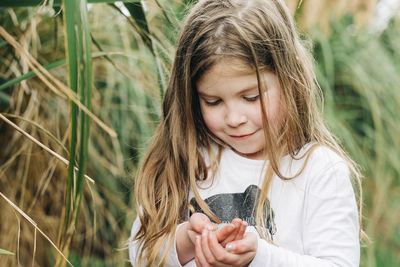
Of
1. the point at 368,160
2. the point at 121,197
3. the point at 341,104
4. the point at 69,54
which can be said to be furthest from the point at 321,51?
the point at 69,54

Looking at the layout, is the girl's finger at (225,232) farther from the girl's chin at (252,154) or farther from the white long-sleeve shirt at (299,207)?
the girl's chin at (252,154)

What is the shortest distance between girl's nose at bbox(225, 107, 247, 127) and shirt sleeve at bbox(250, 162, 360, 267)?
19 cm

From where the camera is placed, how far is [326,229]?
101cm

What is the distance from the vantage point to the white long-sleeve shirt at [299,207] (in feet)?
3.27

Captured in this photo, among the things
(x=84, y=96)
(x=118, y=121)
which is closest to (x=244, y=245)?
(x=84, y=96)

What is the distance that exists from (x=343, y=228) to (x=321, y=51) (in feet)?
4.20

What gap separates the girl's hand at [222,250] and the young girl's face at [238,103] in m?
0.22

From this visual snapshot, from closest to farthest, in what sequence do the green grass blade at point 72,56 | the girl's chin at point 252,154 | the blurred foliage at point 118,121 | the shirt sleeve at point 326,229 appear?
the green grass blade at point 72,56, the shirt sleeve at point 326,229, the girl's chin at point 252,154, the blurred foliage at point 118,121

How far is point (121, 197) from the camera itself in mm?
1802

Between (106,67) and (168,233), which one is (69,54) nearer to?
(168,233)

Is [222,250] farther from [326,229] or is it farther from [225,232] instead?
[326,229]

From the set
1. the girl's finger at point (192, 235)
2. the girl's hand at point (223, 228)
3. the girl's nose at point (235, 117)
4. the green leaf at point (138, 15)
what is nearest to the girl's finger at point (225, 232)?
the girl's hand at point (223, 228)

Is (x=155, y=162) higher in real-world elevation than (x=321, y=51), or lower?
lower

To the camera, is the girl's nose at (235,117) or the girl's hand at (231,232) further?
the girl's nose at (235,117)
